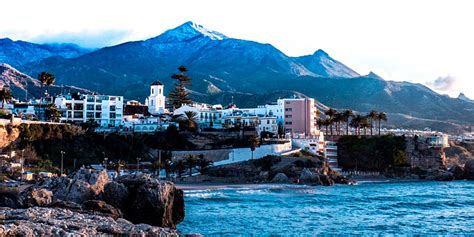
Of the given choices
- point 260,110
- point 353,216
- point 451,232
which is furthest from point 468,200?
point 260,110

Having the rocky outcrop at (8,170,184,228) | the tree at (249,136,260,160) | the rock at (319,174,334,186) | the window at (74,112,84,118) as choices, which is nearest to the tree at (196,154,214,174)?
the tree at (249,136,260,160)

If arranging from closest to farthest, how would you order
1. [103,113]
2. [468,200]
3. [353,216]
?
[353,216]
[468,200]
[103,113]

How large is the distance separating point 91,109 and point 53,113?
982cm

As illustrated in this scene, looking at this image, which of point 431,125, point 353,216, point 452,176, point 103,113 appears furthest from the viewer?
point 431,125

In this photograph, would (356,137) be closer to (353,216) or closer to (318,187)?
(318,187)

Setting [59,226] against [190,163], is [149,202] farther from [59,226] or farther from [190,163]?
[190,163]

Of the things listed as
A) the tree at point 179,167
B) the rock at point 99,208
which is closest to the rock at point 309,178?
the tree at point 179,167

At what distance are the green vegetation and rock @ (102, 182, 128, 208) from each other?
2407 inches

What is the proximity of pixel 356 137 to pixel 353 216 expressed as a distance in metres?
52.2

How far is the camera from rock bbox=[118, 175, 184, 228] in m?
26.7

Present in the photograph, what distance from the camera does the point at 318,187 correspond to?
5997cm

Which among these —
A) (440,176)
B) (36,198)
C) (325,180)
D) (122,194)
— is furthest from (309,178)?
(36,198)

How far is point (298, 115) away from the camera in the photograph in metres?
92.4

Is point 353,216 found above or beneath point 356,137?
beneath
